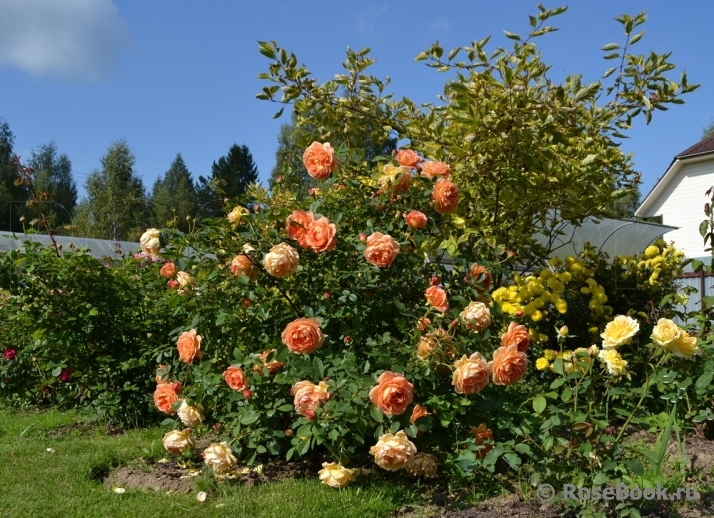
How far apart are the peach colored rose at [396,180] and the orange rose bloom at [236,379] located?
1.03 m

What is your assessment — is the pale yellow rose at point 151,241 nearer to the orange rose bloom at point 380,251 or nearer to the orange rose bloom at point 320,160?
the orange rose bloom at point 320,160

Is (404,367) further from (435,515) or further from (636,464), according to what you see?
(636,464)

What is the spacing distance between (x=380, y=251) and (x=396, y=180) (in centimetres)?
44

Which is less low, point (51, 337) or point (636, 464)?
point (51, 337)

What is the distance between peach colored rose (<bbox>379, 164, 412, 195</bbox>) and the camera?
2.87 m

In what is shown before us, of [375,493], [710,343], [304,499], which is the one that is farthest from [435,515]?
[710,343]

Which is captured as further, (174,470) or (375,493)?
(174,470)

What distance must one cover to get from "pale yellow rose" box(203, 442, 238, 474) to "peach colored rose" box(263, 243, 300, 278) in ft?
2.62

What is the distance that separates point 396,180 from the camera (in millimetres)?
2857

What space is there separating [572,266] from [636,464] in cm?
255

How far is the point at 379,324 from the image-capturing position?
2891 millimetres

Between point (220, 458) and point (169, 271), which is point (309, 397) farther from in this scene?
point (169, 271)

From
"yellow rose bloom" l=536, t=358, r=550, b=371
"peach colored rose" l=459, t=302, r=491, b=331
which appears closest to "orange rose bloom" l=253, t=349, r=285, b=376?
"peach colored rose" l=459, t=302, r=491, b=331

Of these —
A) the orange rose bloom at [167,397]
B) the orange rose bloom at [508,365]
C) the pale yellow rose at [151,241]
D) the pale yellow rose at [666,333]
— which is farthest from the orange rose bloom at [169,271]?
the pale yellow rose at [666,333]
